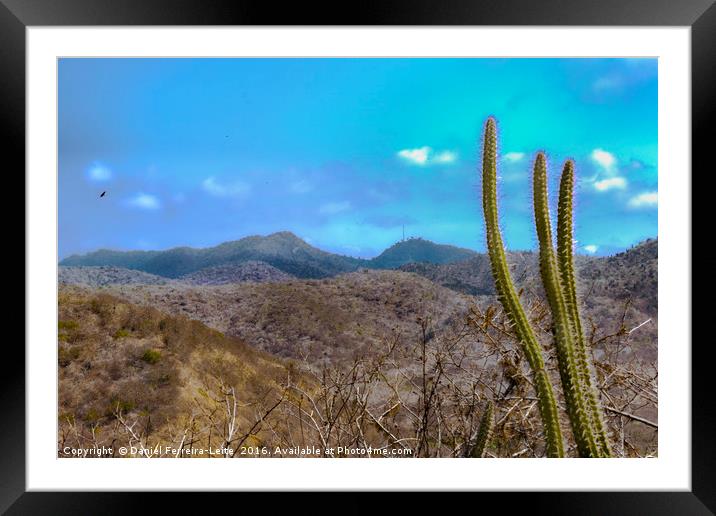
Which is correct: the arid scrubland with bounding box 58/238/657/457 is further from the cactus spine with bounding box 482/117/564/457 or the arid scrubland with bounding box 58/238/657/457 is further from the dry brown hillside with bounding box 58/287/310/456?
the cactus spine with bounding box 482/117/564/457

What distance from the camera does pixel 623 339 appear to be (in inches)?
84.7

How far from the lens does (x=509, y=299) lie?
1.66 metres

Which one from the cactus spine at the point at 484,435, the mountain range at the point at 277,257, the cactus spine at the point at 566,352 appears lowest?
the cactus spine at the point at 484,435

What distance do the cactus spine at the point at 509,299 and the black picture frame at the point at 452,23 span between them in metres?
0.27

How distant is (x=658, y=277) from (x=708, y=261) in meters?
0.16

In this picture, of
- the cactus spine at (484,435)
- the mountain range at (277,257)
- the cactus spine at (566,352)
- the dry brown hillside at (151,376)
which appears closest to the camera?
the cactus spine at (566,352)

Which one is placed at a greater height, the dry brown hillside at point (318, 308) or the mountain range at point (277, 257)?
the mountain range at point (277, 257)

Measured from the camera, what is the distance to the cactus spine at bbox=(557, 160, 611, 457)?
1627 millimetres

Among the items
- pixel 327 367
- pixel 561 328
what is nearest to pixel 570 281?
pixel 561 328

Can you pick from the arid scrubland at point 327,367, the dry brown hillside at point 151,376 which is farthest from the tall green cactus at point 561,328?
the dry brown hillside at point 151,376

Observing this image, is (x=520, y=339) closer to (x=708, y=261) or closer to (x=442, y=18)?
(x=708, y=261)

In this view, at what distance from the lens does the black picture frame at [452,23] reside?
162 centimetres

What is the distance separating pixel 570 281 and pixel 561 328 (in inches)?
Answer: 6.6

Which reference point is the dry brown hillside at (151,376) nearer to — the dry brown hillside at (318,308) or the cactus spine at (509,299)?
the dry brown hillside at (318,308)
